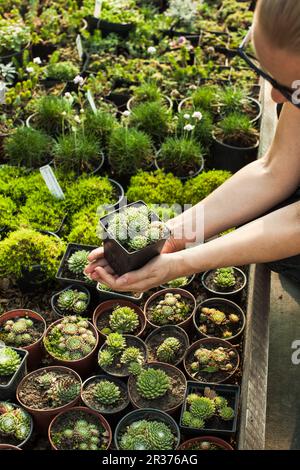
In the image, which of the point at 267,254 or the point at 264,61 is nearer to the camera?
the point at 264,61

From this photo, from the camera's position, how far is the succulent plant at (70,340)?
8.26ft

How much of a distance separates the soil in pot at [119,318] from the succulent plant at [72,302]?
8 cm

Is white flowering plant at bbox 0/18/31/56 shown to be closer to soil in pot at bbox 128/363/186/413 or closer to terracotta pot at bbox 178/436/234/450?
soil in pot at bbox 128/363/186/413

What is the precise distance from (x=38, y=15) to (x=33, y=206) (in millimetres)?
2661

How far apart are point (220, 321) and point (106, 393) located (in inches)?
25.7

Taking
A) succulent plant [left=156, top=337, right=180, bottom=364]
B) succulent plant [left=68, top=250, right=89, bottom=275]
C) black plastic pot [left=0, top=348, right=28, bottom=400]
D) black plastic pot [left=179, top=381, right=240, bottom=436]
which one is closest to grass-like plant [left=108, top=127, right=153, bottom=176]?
succulent plant [left=68, top=250, right=89, bottom=275]

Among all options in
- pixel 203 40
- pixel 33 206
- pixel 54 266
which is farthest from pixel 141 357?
pixel 203 40

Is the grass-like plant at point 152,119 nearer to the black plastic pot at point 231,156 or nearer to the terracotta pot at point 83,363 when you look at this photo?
the black plastic pot at point 231,156

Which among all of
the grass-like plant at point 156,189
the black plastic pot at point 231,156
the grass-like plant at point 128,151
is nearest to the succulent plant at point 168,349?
the grass-like plant at point 156,189

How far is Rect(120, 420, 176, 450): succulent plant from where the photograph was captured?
215 centimetres

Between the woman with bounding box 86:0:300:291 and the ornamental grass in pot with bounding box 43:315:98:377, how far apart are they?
37cm

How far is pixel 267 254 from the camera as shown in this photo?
2.08 metres
